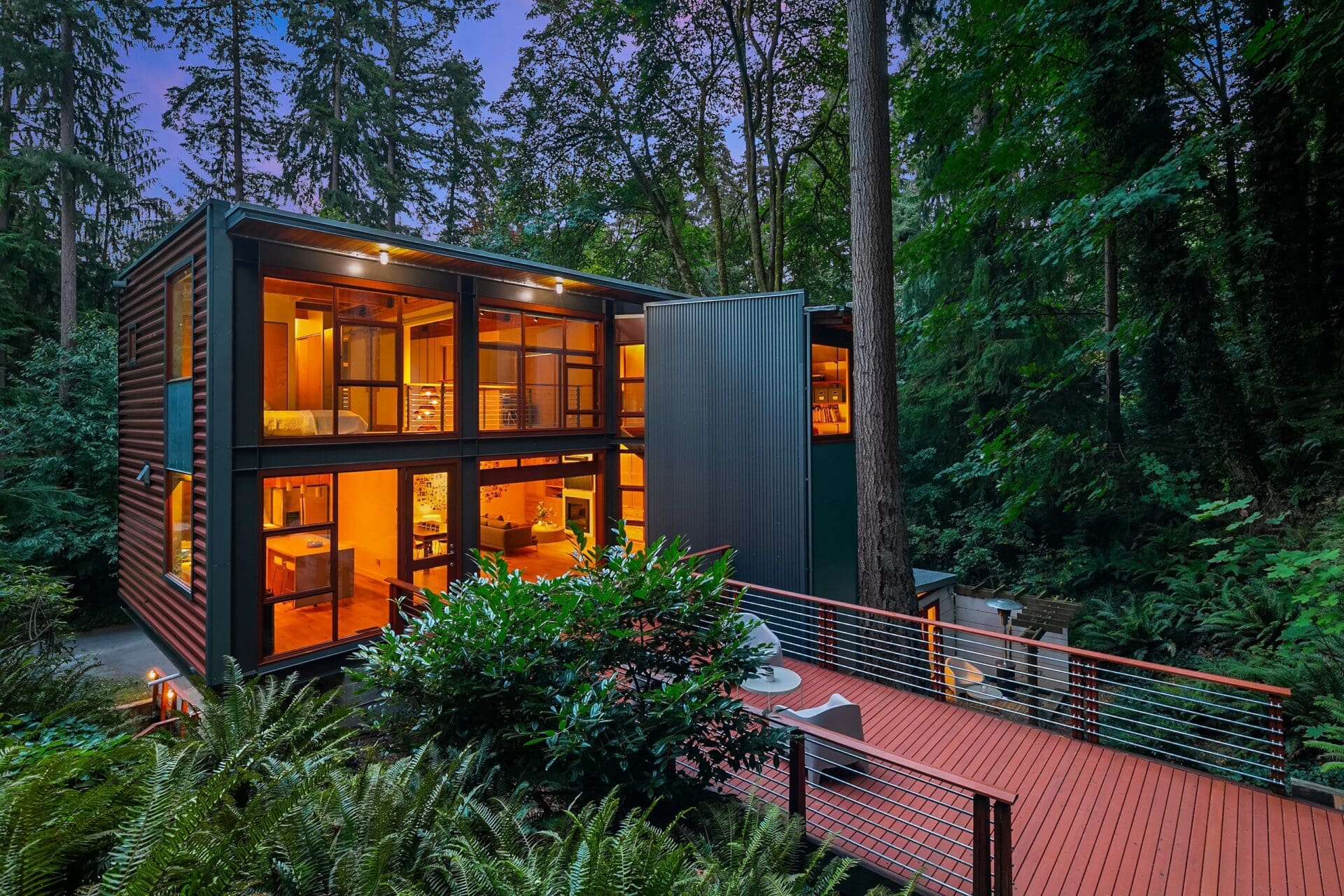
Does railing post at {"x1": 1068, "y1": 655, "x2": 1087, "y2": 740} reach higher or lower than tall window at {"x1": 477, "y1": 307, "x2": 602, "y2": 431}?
lower

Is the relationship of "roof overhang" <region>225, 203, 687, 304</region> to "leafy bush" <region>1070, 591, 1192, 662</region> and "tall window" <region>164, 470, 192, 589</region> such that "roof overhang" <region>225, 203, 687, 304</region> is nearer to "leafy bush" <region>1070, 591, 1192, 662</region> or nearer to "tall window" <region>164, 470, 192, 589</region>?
"tall window" <region>164, 470, 192, 589</region>

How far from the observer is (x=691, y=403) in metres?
8.80

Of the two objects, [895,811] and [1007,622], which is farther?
[1007,622]

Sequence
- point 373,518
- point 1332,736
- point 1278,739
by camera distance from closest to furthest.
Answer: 1. point 1278,739
2. point 1332,736
3. point 373,518

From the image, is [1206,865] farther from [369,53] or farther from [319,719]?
[369,53]

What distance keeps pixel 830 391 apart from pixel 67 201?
15.3 metres

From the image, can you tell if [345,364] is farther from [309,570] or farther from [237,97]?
[237,97]

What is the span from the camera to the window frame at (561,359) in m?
8.52

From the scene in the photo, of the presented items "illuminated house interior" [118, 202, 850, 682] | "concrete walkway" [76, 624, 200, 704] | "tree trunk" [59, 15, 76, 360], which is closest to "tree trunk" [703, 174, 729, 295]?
"illuminated house interior" [118, 202, 850, 682]

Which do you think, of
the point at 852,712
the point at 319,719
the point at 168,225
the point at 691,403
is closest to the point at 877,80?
the point at 691,403

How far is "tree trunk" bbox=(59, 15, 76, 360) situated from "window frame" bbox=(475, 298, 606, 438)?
10576mm

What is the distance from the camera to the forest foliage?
22.0 feet

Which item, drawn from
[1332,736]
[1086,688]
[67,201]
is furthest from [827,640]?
[67,201]

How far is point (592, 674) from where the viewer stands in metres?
3.33
